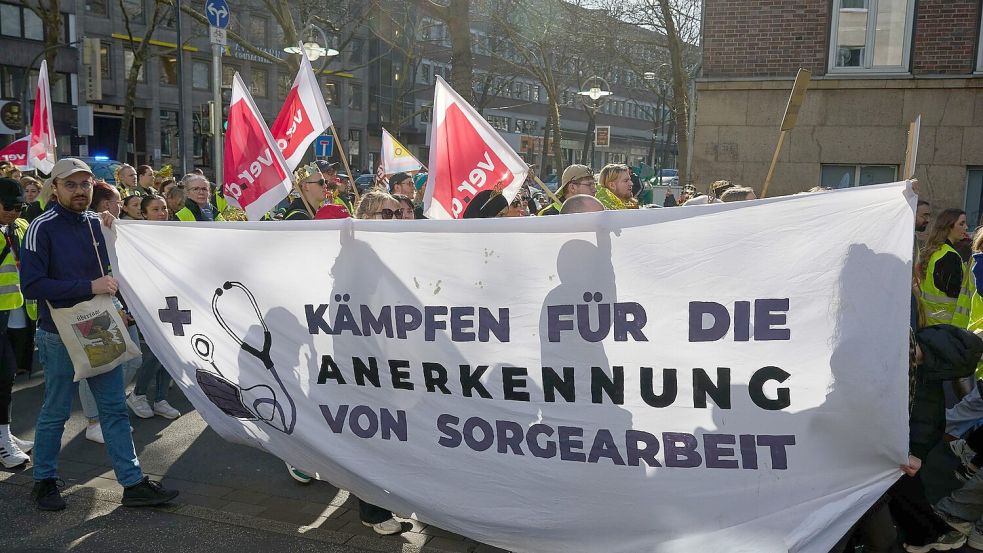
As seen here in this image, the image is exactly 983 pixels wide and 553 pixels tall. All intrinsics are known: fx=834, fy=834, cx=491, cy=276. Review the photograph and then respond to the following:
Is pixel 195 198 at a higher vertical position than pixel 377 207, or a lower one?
lower

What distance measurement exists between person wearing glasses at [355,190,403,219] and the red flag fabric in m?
11.2

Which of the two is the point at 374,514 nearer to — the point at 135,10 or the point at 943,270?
the point at 943,270

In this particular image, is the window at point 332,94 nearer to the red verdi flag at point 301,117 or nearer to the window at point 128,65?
the window at point 128,65

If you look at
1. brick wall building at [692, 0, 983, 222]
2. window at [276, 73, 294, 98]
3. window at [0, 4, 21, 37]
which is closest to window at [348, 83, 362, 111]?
window at [276, 73, 294, 98]

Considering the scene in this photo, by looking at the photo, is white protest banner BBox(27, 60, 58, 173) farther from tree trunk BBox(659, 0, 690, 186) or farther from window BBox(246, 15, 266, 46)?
window BBox(246, 15, 266, 46)

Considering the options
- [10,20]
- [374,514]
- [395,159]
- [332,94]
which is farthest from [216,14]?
[332,94]

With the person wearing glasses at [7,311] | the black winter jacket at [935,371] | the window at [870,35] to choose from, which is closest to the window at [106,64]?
the window at [870,35]

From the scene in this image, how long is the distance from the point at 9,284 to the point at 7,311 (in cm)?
28

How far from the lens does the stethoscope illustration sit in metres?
4.31

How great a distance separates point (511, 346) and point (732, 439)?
1037 mm

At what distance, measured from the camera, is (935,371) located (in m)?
3.72

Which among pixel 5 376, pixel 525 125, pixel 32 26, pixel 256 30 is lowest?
pixel 5 376

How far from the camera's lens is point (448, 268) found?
3953 mm

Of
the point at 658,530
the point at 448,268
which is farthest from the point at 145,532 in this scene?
the point at 658,530
